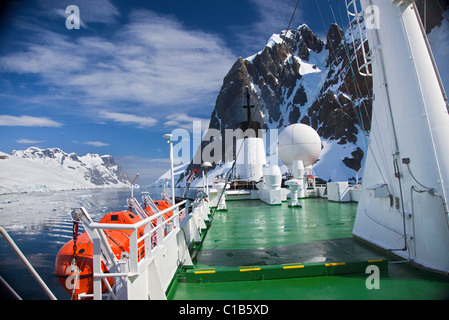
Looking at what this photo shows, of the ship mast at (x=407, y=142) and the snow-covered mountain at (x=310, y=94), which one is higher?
the snow-covered mountain at (x=310, y=94)

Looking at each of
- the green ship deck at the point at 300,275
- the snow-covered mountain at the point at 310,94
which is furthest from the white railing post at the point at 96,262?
the snow-covered mountain at the point at 310,94

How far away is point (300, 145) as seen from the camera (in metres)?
21.5

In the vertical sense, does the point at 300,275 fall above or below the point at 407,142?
below

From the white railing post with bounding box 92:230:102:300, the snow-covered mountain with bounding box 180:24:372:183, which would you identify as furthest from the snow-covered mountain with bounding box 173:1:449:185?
the white railing post with bounding box 92:230:102:300

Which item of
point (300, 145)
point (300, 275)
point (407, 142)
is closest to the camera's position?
point (300, 275)

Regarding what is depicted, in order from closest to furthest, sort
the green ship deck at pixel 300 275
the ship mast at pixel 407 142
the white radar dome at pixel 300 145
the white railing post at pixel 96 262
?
1. the white railing post at pixel 96 262
2. the green ship deck at pixel 300 275
3. the ship mast at pixel 407 142
4. the white radar dome at pixel 300 145

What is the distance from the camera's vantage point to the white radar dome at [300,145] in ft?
70.8

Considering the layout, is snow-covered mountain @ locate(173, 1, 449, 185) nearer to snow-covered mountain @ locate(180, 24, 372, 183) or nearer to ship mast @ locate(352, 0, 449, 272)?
snow-covered mountain @ locate(180, 24, 372, 183)

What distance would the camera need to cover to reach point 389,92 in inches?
203

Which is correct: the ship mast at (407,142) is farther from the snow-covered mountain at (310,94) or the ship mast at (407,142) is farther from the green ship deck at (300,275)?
the snow-covered mountain at (310,94)

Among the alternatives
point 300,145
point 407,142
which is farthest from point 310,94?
point 407,142

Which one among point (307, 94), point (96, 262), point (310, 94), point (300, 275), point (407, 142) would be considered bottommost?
point (300, 275)

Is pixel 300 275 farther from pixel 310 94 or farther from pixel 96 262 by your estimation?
pixel 310 94

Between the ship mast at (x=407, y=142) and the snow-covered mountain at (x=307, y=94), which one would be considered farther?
the snow-covered mountain at (x=307, y=94)
